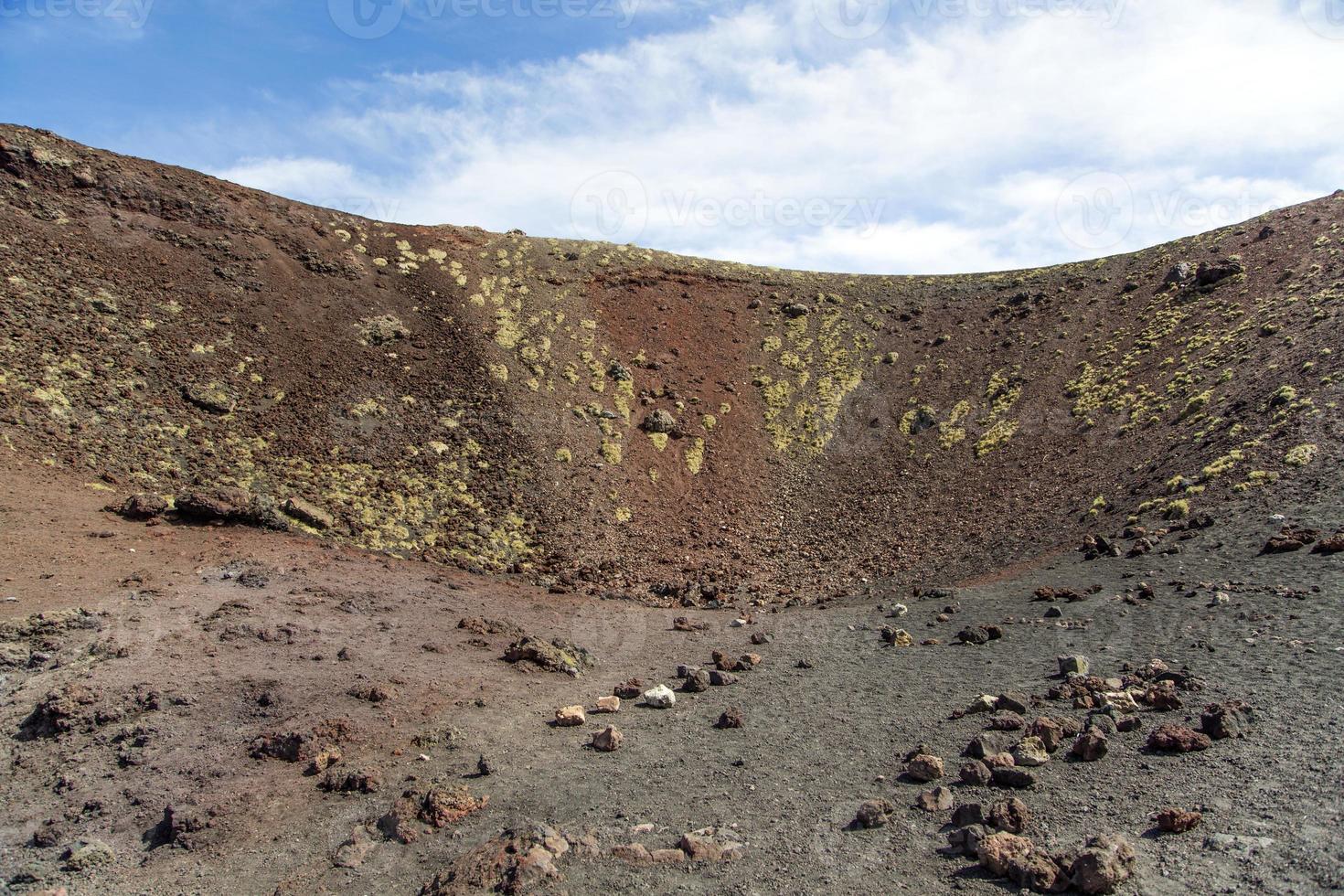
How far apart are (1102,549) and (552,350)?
21.9 metres

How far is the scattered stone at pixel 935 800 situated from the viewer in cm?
830

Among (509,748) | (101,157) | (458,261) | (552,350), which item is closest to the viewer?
(509,748)

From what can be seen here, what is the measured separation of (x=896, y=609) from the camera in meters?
19.3

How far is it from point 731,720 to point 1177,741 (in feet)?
19.3

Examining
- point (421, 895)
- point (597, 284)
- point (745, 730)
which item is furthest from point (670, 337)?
point (421, 895)

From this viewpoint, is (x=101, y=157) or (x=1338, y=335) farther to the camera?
(x=101, y=157)

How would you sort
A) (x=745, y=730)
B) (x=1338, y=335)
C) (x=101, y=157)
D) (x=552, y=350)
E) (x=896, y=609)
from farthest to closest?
(x=552, y=350), (x=101, y=157), (x=1338, y=335), (x=896, y=609), (x=745, y=730)

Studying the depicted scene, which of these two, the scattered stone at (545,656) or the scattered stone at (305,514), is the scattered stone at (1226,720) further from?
the scattered stone at (305,514)

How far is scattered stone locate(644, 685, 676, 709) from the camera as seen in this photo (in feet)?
43.1

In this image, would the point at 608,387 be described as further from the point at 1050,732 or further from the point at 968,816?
the point at 968,816

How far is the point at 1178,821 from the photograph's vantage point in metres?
7.13

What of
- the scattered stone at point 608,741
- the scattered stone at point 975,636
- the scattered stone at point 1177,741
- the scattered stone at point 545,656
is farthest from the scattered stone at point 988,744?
the scattered stone at point 545,656

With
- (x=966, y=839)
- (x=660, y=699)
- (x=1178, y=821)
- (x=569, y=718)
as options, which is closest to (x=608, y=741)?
(x=569, y=718)

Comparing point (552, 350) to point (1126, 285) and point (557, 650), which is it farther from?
point (1126, 285)
